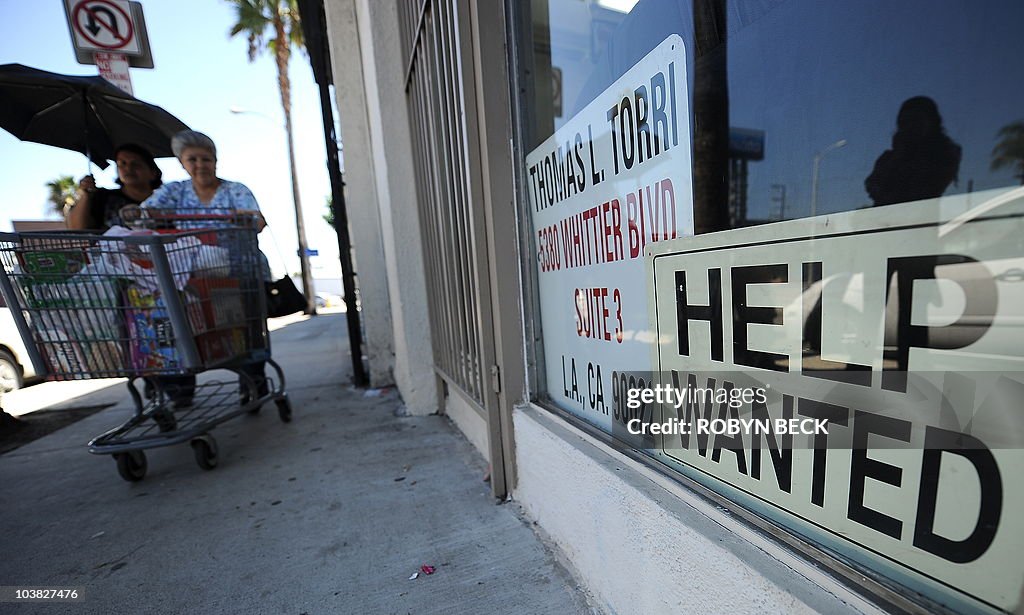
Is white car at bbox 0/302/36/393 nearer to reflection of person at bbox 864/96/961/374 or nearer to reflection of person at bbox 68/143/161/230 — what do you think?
reflection of person at bbox 68/143/161/230

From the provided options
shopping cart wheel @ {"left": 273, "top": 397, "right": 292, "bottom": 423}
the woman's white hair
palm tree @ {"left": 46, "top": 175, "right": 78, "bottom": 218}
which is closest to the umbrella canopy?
the woman's white hair

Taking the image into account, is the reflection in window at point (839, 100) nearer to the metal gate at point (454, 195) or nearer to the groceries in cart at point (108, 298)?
the metal gate at point (454, 195)

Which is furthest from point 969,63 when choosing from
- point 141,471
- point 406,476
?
point 141,471

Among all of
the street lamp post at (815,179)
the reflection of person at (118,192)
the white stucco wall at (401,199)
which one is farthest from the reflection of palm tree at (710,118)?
the reflection of person at (118,192)

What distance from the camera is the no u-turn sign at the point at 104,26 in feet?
12.4

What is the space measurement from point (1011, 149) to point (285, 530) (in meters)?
2.68

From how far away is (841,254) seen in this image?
81 centimetres

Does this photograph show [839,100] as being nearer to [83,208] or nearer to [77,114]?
[83,208]

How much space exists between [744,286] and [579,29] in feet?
3.87

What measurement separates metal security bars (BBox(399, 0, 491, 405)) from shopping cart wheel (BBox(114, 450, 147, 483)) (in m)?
1.98

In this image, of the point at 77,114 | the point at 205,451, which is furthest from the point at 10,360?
the point at 205,451

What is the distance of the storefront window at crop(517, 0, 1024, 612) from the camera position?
2.06 feet

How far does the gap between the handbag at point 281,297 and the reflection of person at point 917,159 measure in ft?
13.4

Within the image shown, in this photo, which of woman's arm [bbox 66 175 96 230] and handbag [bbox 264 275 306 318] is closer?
woman's arm [bbox 66 175 96 230]
